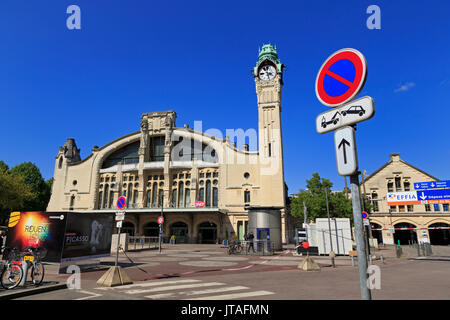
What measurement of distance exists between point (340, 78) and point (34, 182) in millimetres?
65082

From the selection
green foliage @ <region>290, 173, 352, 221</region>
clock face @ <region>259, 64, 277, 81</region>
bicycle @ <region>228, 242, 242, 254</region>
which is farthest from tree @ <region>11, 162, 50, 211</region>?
green foliage @ <region>290, 173, 352, 221</region>

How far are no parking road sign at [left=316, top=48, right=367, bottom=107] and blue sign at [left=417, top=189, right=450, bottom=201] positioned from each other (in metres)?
21.8

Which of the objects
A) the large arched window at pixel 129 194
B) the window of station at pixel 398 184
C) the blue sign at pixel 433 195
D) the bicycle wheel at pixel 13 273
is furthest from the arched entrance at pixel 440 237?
the bicycle wheel at pixel 13 273

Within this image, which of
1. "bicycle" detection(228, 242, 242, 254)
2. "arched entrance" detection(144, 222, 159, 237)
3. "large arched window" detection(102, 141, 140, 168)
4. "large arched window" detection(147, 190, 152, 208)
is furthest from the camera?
"large arched window" detection(102, 141, 140, 168)

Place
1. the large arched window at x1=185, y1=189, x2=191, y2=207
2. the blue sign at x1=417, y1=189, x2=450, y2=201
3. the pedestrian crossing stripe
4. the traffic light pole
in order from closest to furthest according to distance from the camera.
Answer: the traffic light pole
the pedestrian crossing stripe
the blue sign at x1=417, y1=189, x2=450, y2=201
the large arched window at x1=185, y1=189, x2=191, y2=207

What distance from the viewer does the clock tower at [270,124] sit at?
3866 cm

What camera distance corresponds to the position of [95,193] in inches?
1809

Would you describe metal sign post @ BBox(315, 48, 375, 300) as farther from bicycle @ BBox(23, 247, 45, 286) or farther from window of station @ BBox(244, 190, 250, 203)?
window of station @ BBox(244, 190, 250, 203)

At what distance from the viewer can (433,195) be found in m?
20.1

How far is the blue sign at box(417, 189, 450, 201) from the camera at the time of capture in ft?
63.5

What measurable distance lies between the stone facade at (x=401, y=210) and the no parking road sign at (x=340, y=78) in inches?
1681

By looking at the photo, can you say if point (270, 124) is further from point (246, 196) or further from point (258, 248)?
point (258, 248)

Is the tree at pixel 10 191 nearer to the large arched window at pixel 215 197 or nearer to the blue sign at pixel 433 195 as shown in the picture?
the large arched window at pixel 215 197
